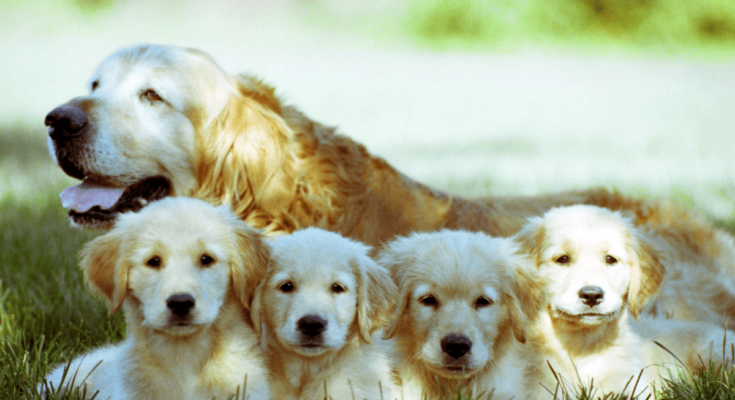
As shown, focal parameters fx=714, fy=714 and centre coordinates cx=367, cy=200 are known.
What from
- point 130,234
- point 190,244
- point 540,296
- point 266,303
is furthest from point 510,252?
point 130,234

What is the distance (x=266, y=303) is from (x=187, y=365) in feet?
1.13

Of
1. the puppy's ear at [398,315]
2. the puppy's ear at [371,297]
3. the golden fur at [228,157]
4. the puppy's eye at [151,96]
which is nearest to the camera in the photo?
the puppy's ear at [371,297]

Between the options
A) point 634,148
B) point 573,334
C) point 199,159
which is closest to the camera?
point 573,334

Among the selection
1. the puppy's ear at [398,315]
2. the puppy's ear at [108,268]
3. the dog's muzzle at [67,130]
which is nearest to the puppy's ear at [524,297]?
the puppy's ear at [398,315]

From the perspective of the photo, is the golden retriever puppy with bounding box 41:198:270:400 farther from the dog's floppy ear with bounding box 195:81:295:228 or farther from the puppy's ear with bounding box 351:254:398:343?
the dog's floppy ear with bounding box 195:81:295:228

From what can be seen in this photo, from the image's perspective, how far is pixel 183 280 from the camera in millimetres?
2342

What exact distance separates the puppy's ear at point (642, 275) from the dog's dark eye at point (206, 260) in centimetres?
178

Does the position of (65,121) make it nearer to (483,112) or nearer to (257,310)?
(257,310)

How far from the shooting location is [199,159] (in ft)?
12.0

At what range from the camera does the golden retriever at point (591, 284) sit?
9.50 feet

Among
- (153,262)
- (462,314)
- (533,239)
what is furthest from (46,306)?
(533,239)

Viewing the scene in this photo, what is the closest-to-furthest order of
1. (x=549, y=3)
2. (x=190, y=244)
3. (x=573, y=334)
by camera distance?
1. (x=190, y=244)
2. (x=573, y=334)
3. (x=549, y=3)

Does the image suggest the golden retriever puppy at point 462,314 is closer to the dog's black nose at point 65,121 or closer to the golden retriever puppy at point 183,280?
the golden retriever puppy at point 183,280

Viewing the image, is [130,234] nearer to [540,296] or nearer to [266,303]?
[266,303]
